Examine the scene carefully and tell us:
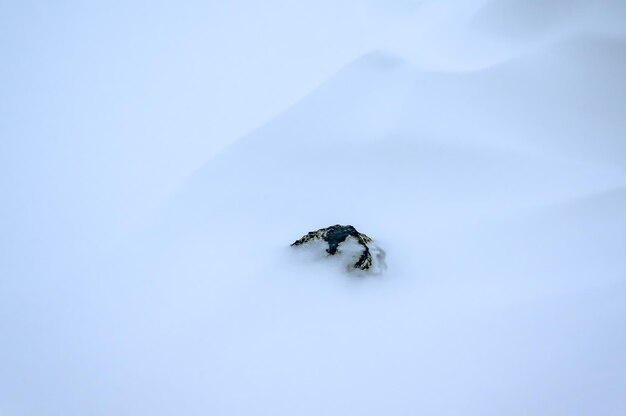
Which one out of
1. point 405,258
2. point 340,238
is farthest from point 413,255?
point 340,238

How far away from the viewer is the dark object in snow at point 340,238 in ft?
7.65

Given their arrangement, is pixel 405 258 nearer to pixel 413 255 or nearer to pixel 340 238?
pixel 413 255

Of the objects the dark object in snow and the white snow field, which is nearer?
the white snow field

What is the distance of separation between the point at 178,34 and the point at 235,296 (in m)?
3.54

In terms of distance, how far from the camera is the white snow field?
1852 mm

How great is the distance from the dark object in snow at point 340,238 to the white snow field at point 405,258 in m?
0.09

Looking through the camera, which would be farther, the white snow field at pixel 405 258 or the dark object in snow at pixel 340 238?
the dark object in snow at pixel 340 238

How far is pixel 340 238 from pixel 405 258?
364 mm

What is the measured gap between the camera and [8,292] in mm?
2674

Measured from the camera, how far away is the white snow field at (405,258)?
185cm

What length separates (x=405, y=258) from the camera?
96.9 inches

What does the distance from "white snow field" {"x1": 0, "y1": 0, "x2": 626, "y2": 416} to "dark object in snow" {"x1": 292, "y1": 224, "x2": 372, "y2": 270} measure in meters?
0.09

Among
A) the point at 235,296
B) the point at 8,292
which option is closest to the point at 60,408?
the point at 235,296

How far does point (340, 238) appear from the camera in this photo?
94.7 inches
